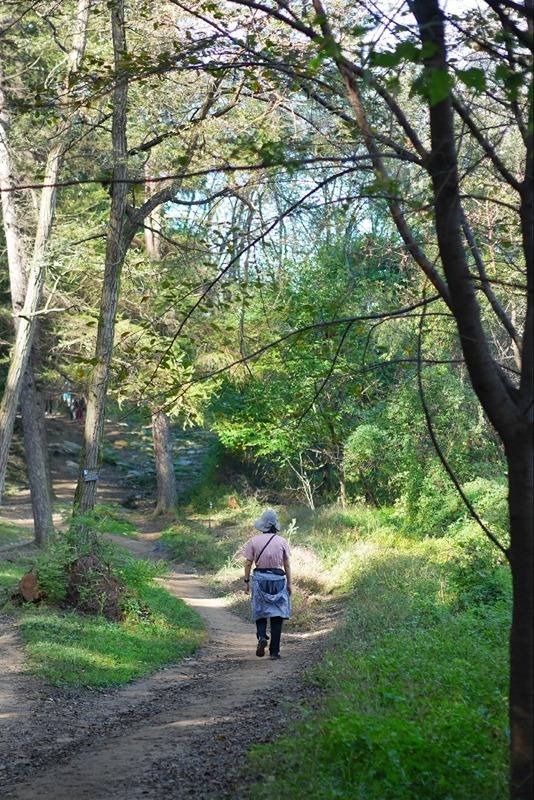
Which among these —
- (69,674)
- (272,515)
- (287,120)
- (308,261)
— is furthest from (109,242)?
(308,261)

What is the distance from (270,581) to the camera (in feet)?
38.8

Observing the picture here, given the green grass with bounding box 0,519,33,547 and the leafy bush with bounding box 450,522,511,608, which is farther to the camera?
the green grass with bounding box 0,519,33,547

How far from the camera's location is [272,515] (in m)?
12.2

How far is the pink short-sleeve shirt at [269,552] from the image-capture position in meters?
11.9

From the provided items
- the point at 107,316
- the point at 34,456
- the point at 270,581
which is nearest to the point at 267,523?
the point at 270,581

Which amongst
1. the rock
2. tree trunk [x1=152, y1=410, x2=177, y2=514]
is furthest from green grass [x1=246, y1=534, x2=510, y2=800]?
tree trunk [x1=152, y1=410, x2=177, y2=514]

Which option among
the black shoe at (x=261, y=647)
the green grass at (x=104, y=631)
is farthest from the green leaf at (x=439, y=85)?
the black shoe at (x=261, y=647)

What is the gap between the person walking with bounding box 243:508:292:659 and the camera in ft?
38.8

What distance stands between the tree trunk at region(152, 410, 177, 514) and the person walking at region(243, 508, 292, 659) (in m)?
20.1

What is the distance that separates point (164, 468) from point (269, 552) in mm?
21046

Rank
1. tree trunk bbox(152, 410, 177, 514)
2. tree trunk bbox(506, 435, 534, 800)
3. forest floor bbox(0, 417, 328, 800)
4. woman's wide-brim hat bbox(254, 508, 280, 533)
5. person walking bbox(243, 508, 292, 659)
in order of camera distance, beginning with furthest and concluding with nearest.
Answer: tree trunk bbox(152, 410, 177, 514) < woman's wide-brim hat bbox(254, 508, 280, 533) < person walking bbox(243, 508, 292, 659) < forest floor bbox(0, 417, 328, 800) < tree trunk bbox(506, 435, 534, 800)

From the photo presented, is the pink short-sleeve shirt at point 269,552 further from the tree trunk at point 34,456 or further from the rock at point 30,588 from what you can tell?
the tree trunk at point 34,456

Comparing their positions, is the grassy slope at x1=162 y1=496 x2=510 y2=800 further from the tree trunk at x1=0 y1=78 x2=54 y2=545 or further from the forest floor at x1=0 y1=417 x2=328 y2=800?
the tree trunk at x1=0 y1=78 x2=54 y2=545

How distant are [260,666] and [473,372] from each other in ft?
25.5
